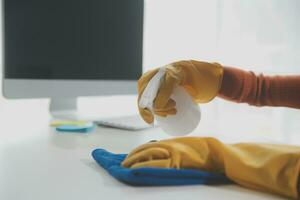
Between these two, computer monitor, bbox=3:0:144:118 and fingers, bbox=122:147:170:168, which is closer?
fingers, bbox=122:147:170:168

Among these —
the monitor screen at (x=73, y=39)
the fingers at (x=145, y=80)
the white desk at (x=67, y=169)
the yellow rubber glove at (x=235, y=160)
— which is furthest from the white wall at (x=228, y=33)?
the yellow rubber glove at (x=235, y=160)

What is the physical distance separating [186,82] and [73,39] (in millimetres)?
453

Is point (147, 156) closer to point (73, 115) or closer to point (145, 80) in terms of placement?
point (145, 80)

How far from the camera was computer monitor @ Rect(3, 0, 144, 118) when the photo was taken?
27.1 inches

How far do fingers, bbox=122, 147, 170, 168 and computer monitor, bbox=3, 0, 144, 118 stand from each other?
1.44ft

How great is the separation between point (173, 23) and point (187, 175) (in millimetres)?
1252

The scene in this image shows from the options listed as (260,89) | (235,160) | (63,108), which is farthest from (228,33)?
(235,160)

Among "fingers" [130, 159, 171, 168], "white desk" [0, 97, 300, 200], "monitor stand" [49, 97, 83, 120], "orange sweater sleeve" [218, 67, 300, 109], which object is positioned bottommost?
"monitor stand" [49, 97, 83, 120]

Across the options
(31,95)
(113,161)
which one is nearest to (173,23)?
(31,95)

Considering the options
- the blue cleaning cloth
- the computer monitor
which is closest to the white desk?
the blue cleaning cloth

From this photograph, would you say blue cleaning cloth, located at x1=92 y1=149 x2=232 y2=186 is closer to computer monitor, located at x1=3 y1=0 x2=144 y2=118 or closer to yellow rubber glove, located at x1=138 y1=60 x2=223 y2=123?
yellow rubber glove, located at x1=138 y1=60 x2=223 y2=123

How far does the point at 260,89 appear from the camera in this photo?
46 cm

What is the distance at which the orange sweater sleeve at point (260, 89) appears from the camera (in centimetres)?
45

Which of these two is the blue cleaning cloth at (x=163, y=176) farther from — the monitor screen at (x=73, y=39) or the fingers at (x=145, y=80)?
the monitor screen at (x=73, y=39)
